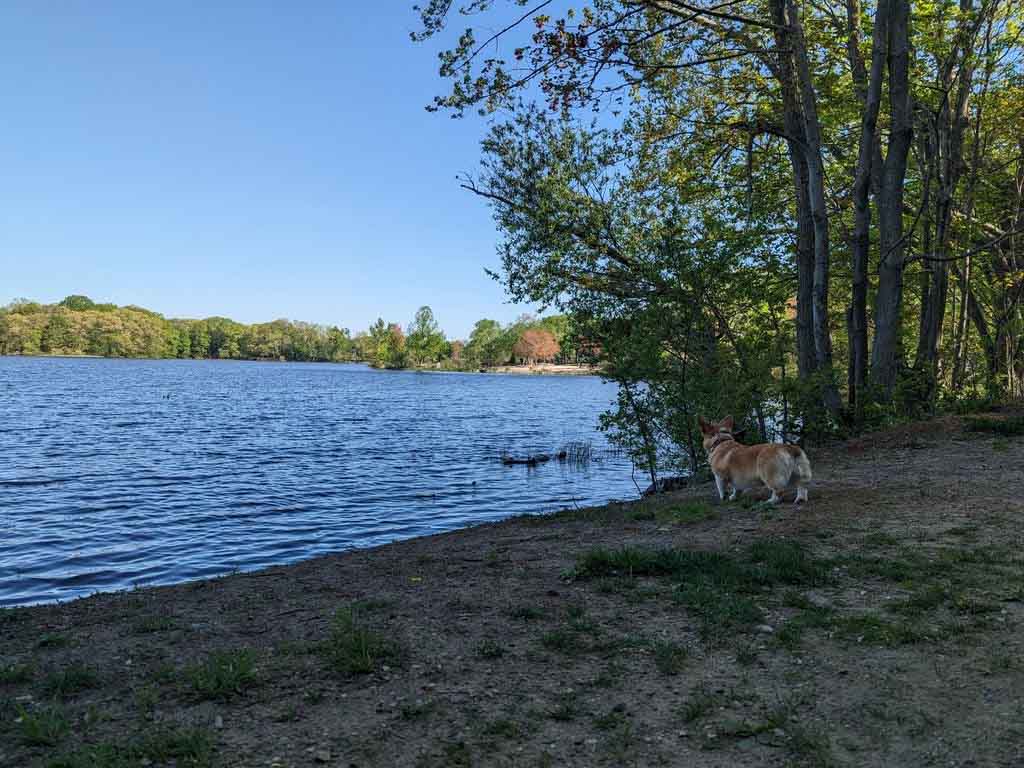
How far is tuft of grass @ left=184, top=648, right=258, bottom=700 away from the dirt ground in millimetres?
19

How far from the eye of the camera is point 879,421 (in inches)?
569

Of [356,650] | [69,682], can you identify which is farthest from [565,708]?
[69,682]

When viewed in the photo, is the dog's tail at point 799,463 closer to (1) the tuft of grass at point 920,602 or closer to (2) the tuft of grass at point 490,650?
(1) the tuft of grass at point 920,602

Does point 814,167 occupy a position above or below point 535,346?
below

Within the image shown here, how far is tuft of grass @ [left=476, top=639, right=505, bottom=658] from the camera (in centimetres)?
455

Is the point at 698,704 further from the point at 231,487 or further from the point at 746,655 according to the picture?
the point at 231,487

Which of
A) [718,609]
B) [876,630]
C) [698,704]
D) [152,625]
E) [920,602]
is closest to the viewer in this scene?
[698,704]

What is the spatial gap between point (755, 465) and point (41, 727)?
26.5 ft

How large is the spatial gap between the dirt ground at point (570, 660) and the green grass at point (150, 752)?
13 mm

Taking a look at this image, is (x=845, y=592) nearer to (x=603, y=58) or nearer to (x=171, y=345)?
(x=603, y=58)

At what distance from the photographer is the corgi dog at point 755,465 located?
28.5 feet

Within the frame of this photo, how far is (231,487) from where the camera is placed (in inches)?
771

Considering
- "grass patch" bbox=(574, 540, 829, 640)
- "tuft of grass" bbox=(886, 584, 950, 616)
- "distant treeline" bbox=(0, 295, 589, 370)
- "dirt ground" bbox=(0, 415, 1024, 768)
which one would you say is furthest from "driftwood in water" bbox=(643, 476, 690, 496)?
"distant treeline" bbox=(0, 295, 589, 370)

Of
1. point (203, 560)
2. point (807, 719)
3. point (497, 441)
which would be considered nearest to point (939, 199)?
point (807, 719)
